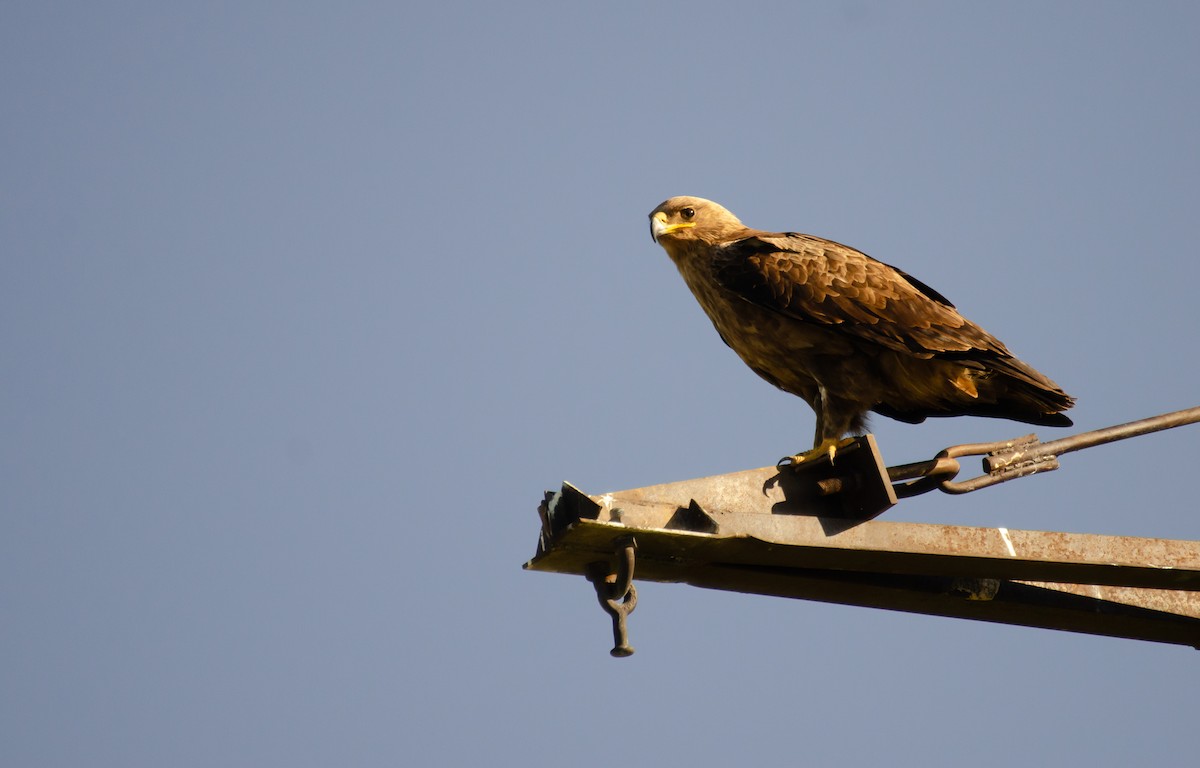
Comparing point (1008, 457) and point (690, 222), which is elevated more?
point (690, 222)

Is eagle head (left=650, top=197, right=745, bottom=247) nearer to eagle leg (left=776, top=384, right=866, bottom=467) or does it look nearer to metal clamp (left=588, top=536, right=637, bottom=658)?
eagle leg (left=776, top=384, right=866, bottom=467)

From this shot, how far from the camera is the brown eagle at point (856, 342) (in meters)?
5.50

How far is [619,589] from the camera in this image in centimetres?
340

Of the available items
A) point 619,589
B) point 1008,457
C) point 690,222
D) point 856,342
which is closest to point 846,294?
point 856,342

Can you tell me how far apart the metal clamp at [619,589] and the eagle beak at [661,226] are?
3.49 m

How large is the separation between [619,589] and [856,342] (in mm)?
Result: 2689

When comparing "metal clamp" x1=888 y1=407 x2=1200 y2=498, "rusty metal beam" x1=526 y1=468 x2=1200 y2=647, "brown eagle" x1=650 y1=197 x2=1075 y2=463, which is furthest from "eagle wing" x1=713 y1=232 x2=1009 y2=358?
"rusty metal beam" x1=526 y1=468 x2=1200 y2=647

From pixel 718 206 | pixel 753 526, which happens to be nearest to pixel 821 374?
pixel 718 206

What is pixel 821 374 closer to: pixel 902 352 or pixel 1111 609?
pixel 902 352

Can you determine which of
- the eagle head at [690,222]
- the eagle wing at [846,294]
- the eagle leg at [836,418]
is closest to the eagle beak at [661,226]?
the eagle head at [690,222]

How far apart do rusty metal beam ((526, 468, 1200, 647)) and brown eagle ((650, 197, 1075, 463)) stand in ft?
4.54

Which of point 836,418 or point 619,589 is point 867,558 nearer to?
point 619,589

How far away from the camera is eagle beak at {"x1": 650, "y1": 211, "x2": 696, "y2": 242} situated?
672 centimetres

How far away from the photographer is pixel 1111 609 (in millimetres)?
4145
